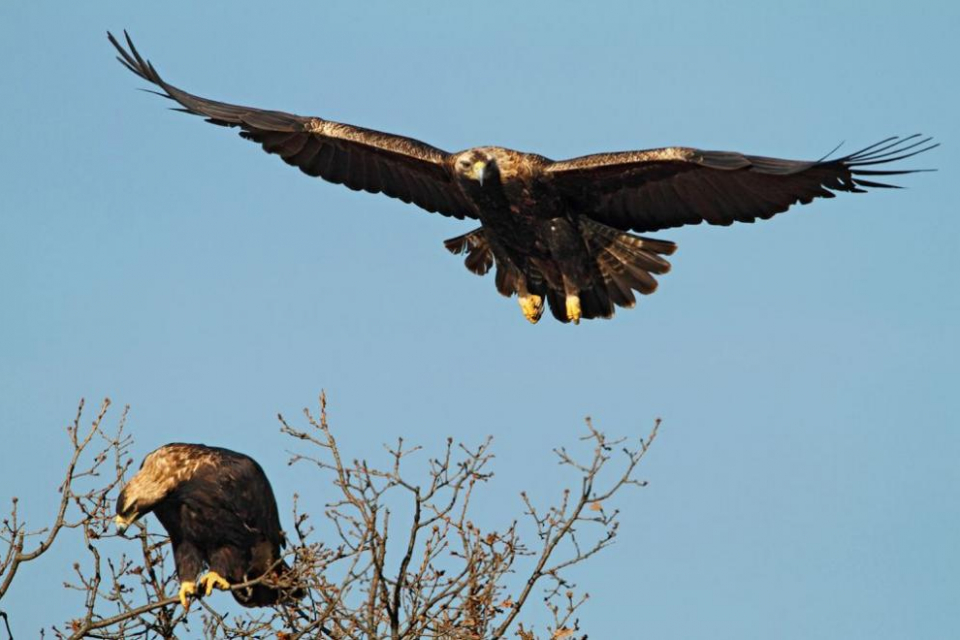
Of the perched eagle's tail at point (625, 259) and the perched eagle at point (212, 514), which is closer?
the perched eagle at point (212, 514)

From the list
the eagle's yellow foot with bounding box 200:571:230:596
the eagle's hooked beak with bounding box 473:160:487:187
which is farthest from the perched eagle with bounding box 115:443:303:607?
the eagle's hooked beak with bounding box 473:160:487:187

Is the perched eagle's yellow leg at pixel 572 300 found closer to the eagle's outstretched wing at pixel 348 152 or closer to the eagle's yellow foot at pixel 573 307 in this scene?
the eagle's yellow foot at pixel 573 307

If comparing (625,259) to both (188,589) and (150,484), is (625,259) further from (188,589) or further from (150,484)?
(188,589)

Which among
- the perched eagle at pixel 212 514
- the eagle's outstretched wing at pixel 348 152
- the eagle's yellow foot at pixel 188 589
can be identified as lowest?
the eagle's yellow foot at pixel 188 589

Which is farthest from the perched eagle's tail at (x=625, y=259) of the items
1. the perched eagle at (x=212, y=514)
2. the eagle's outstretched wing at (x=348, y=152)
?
the perched eagle at (x=212, y=514)

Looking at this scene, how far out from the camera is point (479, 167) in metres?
12.5

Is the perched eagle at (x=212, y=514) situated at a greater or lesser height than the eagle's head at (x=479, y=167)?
lesser

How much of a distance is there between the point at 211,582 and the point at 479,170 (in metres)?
3.83

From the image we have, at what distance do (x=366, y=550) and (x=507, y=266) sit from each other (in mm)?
Answer: 5104

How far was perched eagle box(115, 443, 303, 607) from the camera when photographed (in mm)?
10422

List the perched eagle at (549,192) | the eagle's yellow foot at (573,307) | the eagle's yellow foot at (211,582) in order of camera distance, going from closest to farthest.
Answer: the eagle's yellow foot at (211,582) < the perched eagle at (549,192) < the eagle's yellow foot at (573,307)

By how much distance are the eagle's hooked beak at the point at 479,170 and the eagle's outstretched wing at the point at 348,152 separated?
56 centimetres

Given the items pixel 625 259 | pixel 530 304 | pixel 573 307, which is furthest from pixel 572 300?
pixel 625 259

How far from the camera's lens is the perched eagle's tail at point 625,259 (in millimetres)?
13109
